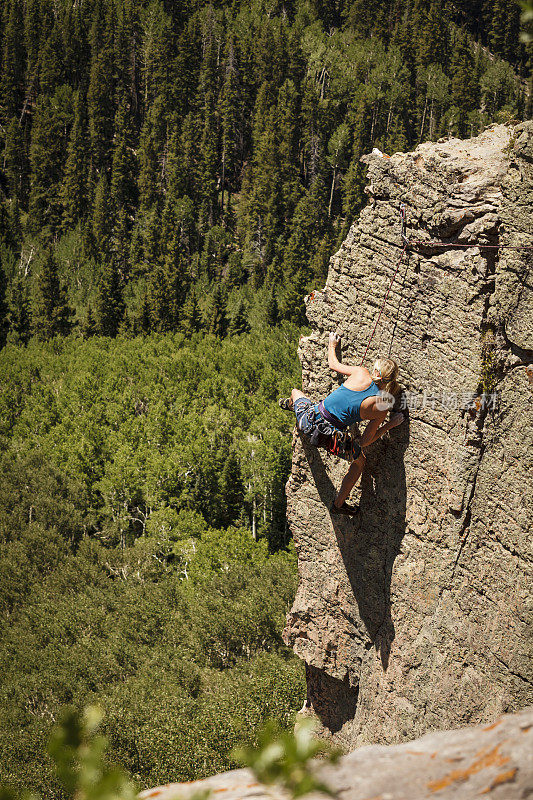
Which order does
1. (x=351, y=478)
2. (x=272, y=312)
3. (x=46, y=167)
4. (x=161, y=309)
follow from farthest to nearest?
(x=46, y=167) → (x=272, y=312) → (x=161, y=309) → (x=351, y=478)

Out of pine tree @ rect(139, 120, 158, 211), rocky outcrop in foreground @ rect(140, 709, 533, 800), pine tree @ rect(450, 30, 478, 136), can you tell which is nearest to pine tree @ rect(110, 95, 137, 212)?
pine tree @ rect(139, 120, 158, 211)

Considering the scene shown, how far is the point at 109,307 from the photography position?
222ft

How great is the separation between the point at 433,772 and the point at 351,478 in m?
5.27

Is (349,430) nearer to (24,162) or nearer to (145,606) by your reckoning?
(145,606)

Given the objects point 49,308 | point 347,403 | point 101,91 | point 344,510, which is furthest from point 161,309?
point 347,403

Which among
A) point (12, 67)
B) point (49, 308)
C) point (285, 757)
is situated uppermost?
point (285, 757)

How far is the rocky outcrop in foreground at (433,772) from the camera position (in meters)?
3.02

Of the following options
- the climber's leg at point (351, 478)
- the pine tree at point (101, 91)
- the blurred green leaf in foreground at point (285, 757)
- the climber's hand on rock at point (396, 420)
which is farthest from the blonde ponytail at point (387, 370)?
the pine tree at point (101, 91)

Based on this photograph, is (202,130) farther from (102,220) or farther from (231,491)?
(231,491)

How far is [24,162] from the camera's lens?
93812 mm

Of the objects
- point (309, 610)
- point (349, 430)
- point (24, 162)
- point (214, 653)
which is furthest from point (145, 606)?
point (24, 162)

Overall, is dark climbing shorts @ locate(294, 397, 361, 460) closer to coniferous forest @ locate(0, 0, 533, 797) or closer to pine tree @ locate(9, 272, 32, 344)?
coniferous forest @ locate(0, 0, 533, 797)

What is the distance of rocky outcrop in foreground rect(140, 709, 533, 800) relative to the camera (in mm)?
3018

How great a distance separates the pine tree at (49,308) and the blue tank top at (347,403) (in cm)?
6443
